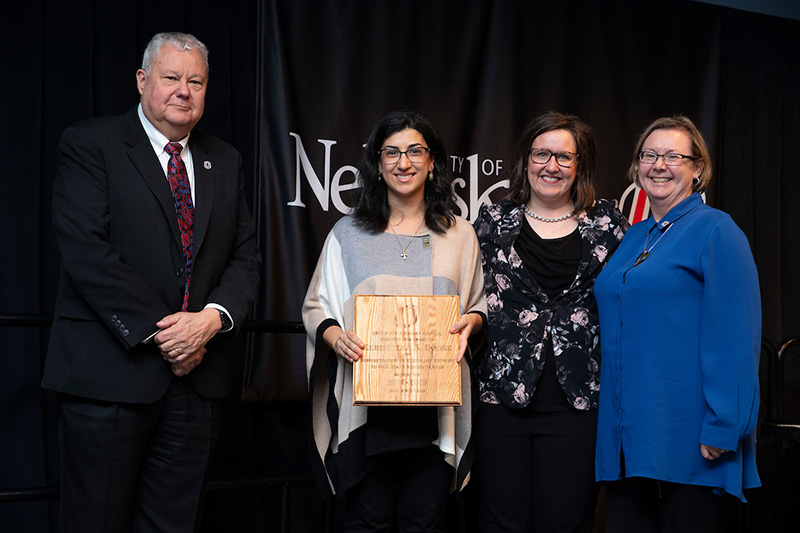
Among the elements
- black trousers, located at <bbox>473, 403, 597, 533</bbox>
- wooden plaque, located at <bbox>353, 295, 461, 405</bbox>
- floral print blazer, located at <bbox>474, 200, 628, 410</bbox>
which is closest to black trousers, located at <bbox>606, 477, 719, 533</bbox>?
black trousers, located at <bbox>473, 403, 597, 533</bbox>

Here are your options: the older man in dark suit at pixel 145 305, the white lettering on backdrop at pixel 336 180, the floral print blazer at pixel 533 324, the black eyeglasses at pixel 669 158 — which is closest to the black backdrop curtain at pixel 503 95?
the white lettering on backdrop at pixel 336 180

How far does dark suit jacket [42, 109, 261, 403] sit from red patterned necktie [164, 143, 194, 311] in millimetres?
19

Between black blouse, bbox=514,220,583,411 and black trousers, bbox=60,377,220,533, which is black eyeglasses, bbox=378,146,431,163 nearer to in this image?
black blouse, bbox=514,220,583,411

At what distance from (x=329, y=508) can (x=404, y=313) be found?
985 mm

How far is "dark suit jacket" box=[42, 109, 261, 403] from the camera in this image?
78.3 inches

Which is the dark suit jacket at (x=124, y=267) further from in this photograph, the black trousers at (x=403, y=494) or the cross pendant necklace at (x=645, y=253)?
the cross pendant necklace at (x=645, y=253)

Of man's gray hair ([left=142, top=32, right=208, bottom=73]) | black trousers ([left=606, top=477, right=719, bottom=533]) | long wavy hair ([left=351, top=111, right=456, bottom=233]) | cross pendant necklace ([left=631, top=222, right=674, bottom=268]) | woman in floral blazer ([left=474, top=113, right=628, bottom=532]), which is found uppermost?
man's gray hair ([left=142, top=32, right=208, bottom=73])

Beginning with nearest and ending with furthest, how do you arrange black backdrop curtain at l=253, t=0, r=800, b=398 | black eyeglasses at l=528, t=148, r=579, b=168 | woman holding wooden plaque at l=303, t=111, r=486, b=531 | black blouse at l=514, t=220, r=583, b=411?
woman holding wooden plaque at l=303, t=111, r=486, b=531 < black blouse at l=514, t=220, r=583, b=411 < black eyeglasses at l=528, t=148, r=579, b=168 < black backdrop curtain at l=253, t=0, r=800, b=398

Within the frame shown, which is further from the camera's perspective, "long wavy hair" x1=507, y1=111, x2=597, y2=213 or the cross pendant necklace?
"long wavy hair" x1=507, y1=111, x2=597, y2=213

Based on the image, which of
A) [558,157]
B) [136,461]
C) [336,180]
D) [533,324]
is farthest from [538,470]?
[336,180]

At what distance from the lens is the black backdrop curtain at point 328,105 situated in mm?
2809

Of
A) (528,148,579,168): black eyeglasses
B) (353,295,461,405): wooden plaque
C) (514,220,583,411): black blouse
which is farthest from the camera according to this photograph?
(528,148,579,168): black eyeglasses

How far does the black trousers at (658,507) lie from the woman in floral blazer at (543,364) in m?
0.08

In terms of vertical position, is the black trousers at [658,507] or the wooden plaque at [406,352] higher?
the wooden plaque at [406,352]
